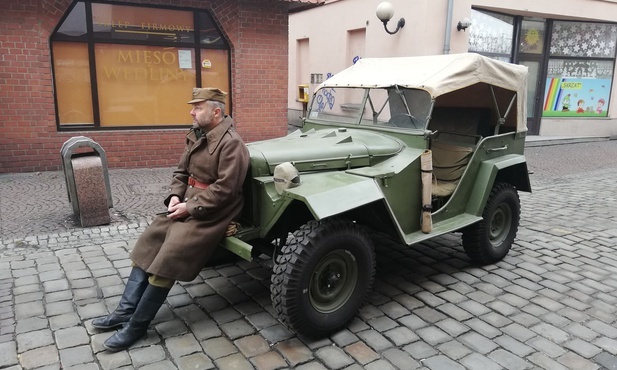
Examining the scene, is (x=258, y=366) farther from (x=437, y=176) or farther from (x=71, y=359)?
(x=437, y=176)

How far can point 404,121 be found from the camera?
4.25 meters

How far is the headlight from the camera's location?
10.7 feet

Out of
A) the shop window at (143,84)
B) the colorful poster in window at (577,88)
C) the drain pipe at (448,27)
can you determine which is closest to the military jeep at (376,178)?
the shop window at (143,84)

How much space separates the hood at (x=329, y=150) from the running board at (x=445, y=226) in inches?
27.1

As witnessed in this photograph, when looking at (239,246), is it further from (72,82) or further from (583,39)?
(583,39)

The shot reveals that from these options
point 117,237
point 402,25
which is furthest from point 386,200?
point 402,25

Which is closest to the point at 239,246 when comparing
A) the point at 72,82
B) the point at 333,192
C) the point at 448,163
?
the point at 333,192

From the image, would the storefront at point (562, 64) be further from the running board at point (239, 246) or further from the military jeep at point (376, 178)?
the running board at point (239, 246)

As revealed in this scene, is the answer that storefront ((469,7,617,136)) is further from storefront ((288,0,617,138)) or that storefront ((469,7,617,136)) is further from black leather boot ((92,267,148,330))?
black leather boot ((92,267,148,330))

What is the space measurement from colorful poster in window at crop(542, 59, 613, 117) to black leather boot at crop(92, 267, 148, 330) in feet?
45.1

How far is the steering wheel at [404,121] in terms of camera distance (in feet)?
13.7

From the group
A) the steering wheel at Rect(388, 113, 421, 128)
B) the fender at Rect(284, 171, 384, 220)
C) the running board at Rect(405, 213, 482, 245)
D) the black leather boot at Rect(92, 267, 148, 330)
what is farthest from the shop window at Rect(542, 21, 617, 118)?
the black leather boot at Rect(92, 267, 148, 330)

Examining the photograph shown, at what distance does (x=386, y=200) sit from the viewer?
3521 mm

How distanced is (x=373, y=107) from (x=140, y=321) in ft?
8.85
